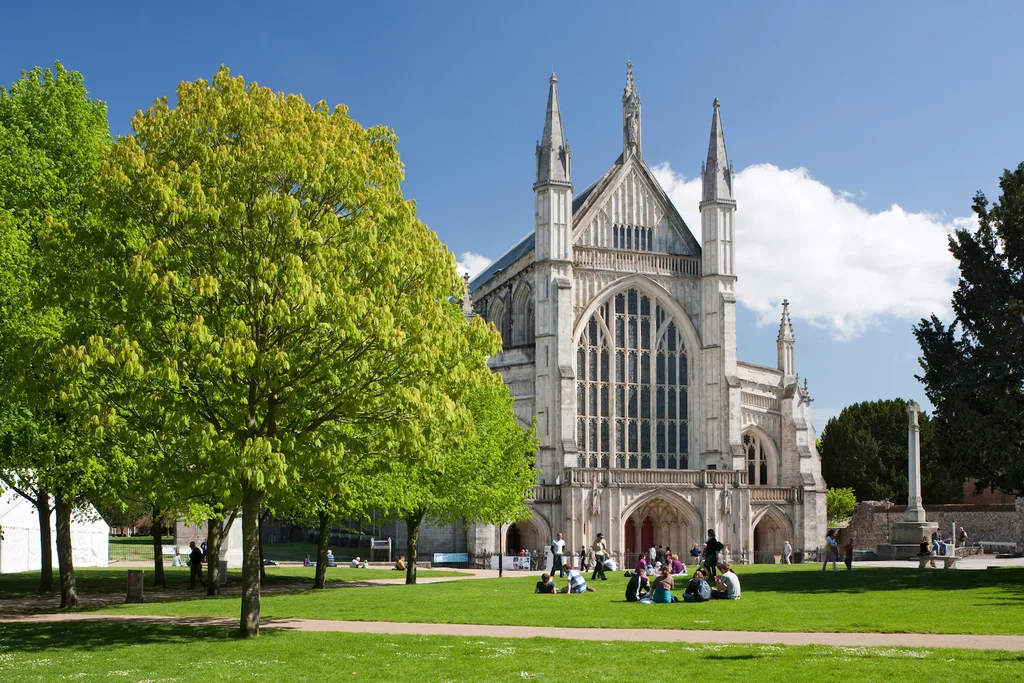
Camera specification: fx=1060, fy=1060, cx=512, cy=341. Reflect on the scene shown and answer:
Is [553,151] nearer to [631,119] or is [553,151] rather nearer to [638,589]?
[631,119]

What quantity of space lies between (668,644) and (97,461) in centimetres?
1259

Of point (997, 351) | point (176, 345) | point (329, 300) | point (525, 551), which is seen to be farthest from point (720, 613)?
point (525, 551)

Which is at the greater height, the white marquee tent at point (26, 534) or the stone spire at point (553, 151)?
the stone spire at point (553, 151)

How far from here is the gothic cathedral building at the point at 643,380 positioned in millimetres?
54219

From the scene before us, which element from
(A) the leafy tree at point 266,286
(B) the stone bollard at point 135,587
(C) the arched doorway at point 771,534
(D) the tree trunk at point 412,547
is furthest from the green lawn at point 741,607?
(C) the arched doorway at point 771,534

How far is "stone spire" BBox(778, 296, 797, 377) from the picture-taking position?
205 ft

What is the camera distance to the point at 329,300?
17.5 metres

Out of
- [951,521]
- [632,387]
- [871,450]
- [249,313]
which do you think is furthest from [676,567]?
[871,450]

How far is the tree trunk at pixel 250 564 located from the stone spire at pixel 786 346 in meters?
48.3

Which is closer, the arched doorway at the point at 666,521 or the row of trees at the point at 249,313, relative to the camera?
the row of trees at the point at 249,313

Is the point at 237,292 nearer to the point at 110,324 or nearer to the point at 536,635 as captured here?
the point at 110,324

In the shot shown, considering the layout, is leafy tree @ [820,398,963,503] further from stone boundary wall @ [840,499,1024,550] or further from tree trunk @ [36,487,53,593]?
tree trunk @ [36,487,53,593]

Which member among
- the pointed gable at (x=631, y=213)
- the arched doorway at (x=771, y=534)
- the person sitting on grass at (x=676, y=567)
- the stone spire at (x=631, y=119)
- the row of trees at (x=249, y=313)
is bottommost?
the arched doorway at (x=771, y=534)

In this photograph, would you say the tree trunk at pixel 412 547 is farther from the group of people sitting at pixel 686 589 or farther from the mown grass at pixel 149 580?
the group of people sitting at pixel 686 589
